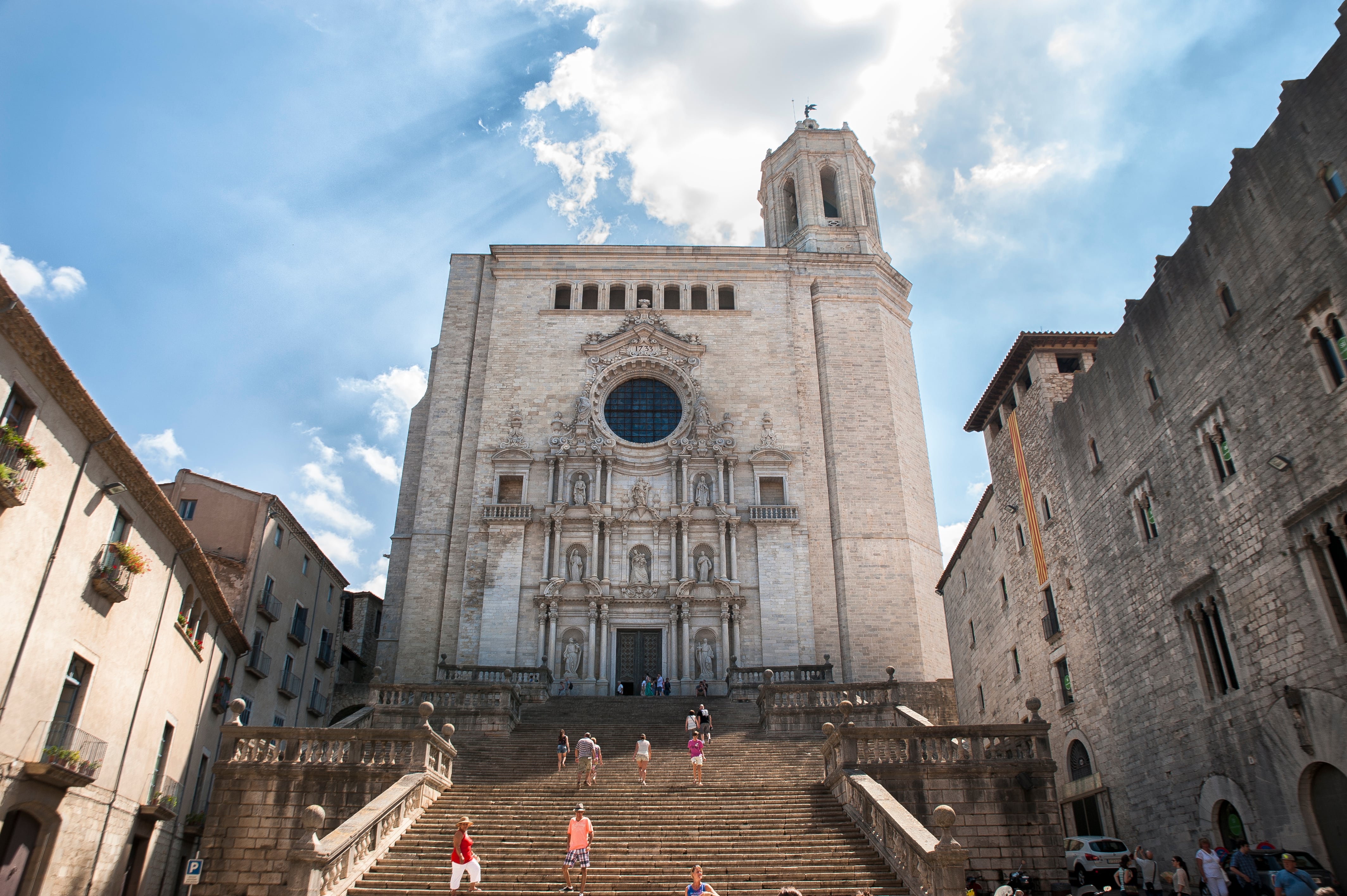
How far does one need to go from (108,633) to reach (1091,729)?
19129mm

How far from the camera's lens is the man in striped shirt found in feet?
50.6

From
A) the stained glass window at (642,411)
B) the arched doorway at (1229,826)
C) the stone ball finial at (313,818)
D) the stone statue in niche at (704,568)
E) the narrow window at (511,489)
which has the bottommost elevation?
the stone ball finial at (313,818)

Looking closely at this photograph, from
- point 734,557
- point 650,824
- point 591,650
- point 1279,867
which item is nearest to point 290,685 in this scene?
point 591,650

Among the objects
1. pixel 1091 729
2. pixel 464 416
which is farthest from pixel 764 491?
pixel 1091 729

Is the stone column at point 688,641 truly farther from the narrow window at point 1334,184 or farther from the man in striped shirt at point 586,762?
the narrow window at point 1334,184

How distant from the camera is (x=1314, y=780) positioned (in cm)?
1341

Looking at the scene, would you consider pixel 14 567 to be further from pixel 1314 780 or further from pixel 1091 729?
pixel 1091 729

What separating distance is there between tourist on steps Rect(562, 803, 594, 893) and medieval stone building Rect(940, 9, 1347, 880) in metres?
10.3

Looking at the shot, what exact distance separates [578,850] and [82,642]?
28.1 ft

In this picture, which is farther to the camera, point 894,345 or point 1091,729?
point 894,345

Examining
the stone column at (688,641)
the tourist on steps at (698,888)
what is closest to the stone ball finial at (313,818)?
the tourist on steps at (698,888)

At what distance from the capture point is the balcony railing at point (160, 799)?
54.9ft

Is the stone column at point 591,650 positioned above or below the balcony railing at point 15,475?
above

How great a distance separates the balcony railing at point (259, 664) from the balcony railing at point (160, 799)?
4.80 m
